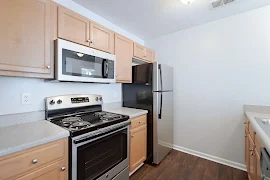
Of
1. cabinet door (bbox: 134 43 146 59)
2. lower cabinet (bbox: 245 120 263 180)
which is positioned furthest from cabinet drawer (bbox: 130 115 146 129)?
lower cabinet (bbox: 245 120 263 180)

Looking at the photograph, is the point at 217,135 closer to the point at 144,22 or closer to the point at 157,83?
the point at 157,83

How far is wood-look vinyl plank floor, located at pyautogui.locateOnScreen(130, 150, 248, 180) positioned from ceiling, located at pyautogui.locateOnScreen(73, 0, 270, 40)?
246 centimetres

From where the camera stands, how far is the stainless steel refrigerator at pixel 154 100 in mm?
2205

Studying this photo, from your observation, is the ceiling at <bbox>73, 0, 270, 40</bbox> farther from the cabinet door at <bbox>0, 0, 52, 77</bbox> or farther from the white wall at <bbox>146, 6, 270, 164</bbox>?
the cabinet door at <bbox>0, 0, 52, 77</bbox>

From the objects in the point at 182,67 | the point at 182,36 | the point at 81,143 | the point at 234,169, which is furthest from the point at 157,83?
the point at 234,169

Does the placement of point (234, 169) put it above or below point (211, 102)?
below

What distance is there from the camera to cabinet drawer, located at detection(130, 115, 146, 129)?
1.94 metres

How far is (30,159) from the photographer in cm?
95

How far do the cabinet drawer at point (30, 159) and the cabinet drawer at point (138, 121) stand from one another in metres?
0.99

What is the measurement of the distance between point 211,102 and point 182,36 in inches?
55.1

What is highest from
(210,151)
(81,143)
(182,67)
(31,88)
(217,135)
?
Result: (182,67)

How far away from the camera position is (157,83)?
7.13ft

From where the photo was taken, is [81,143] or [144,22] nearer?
[81,143]

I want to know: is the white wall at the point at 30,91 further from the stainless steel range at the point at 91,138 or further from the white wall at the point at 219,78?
the white wall at the point at 219,78
